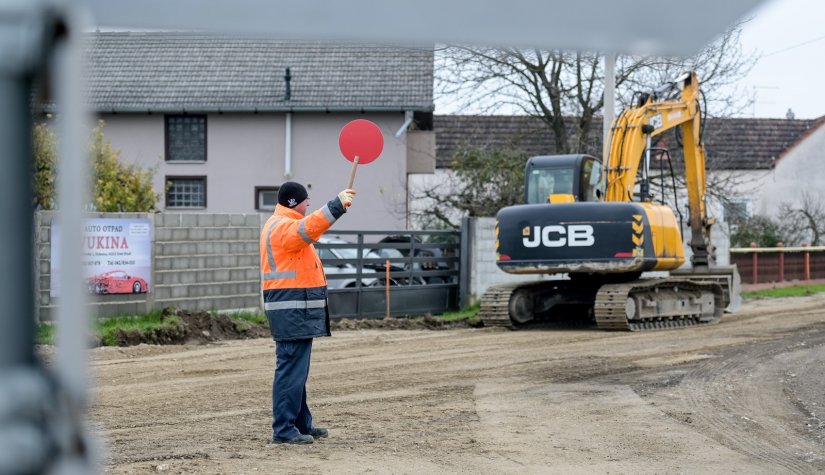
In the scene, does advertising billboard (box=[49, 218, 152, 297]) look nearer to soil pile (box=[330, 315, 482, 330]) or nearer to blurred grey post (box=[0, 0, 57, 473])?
soil pile (box=[330, 315, 482, 330])

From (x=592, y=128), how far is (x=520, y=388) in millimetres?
17920

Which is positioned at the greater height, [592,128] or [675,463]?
[592,128]

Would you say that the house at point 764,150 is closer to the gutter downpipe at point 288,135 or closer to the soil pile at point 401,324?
the gutter downpipe at point 288,135

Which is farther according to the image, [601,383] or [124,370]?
[124,370]

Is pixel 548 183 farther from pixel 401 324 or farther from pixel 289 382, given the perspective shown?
pixel 289 382

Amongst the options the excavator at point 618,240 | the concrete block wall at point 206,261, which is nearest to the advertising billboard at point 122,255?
the concrete block wall at point 206,261

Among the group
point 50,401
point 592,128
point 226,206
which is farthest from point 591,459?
point 226,206

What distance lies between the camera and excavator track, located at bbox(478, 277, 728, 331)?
17.2 m

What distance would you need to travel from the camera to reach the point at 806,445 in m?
7.96

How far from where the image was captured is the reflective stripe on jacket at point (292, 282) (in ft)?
25.0

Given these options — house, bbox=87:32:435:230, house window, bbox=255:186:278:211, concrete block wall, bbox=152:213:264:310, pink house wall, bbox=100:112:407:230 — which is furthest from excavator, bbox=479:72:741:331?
house window, bbox=255:186:278:211

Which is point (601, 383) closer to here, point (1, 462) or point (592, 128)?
point (1, 462)

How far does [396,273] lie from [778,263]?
13.6 metres

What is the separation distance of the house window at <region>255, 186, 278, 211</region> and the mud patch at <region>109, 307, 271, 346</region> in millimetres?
15375
